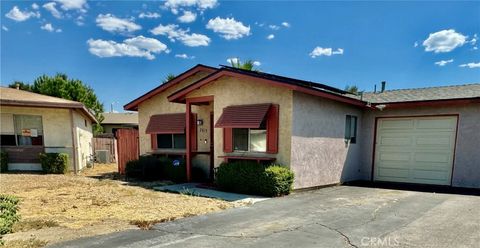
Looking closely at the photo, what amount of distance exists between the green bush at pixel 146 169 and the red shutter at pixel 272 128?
17.0ft

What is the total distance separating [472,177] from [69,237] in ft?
37.6

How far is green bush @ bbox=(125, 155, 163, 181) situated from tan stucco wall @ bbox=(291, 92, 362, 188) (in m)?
5.84

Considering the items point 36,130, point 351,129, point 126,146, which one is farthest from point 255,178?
point 36,130

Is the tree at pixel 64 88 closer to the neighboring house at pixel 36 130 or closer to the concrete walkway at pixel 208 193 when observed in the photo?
the neighboring house at pixel 36 130

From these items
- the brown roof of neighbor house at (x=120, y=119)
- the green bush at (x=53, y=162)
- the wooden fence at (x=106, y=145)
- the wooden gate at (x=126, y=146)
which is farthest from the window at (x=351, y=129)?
the brown roof of neighbor house at (x=120, y=119)

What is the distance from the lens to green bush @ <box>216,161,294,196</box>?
7.48m

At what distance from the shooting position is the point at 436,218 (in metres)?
5.34

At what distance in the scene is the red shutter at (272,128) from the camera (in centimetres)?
806

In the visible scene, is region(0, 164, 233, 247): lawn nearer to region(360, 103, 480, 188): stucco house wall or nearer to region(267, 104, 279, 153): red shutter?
region(267, 104, 279, 153): red shutter

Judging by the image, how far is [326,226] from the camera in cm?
491

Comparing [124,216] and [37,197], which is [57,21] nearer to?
[37,197]

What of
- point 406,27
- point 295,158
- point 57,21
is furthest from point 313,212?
point 57,21

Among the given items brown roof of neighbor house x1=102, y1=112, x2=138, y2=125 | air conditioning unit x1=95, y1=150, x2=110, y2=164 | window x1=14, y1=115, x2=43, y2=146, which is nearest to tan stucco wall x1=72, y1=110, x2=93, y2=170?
air conditioning unit x1=95, y1=150, x2=110, y2=164

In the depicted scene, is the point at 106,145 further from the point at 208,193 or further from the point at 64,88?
the point at 64,88
